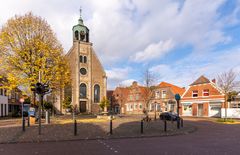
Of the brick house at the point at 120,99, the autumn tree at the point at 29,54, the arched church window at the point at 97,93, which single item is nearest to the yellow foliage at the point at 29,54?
the autumn tree at the point at 29,54

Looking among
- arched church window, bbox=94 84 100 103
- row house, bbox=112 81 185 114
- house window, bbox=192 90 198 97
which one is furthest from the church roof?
arched church window, bbox=94 84 100 103

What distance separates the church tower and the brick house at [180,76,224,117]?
62.1ft

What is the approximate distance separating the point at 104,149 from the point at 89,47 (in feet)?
140

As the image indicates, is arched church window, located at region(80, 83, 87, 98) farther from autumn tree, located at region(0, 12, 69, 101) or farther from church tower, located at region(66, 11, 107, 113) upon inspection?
autumn tree, located at region(0, 12, 69, 101)

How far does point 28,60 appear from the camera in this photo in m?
19.7

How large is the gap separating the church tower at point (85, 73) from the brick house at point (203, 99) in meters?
18.9

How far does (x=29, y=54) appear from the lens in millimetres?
20047

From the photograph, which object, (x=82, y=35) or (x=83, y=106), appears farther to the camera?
(x=82, y=35)

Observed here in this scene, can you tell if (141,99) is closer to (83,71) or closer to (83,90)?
(83,90)

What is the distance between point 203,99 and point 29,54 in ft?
109

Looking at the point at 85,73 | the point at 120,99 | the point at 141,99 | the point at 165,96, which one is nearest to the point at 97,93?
the point at 85,73

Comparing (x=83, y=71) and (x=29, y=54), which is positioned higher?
(x=83, y=71)

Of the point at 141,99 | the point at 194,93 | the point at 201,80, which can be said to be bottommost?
the point at 141,99

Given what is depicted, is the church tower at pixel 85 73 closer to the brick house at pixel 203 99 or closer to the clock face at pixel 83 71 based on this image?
the clock face at pixel 83 71
